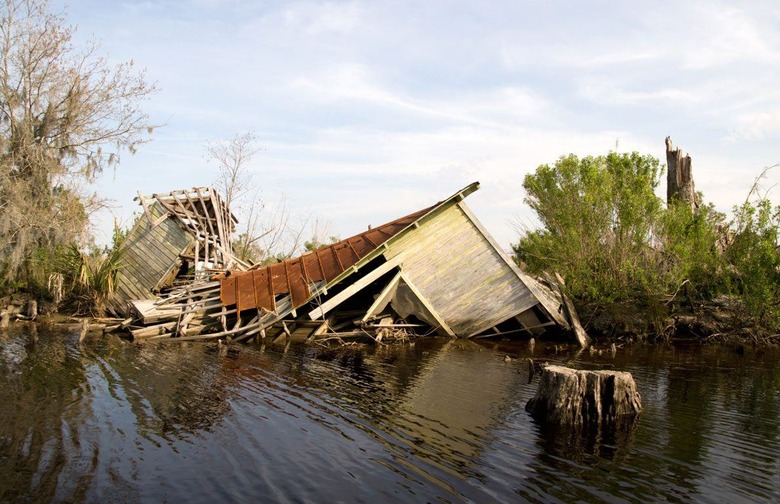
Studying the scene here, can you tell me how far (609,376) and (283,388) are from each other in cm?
653

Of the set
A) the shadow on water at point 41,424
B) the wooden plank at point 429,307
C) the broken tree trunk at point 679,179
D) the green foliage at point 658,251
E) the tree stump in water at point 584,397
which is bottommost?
the shadow on water at point 41,424

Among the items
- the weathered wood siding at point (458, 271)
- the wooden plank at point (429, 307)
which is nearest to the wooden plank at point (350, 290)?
the weathered wood siding at point (458, 271)

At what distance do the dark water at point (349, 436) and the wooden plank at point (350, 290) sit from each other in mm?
3962

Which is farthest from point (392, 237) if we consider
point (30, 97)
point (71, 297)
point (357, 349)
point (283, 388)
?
point (30, 97)

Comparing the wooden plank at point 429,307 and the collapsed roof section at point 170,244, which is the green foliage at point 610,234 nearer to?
the wooden plank at point 429,307

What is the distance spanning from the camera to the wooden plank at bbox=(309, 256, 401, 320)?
1928 centimetres

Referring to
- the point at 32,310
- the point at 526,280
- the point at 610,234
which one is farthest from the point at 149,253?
the point at 610,234

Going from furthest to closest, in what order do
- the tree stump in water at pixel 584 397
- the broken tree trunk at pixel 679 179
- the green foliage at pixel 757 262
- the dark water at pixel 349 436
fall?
the broken tree trunk at pixel 679 179, the green foliage at pixel 757 262, the tree stump in water at pixel 584 397, the dark water at pixel 349 436

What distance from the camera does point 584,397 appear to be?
399 inches

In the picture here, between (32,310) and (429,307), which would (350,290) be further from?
(32,310)

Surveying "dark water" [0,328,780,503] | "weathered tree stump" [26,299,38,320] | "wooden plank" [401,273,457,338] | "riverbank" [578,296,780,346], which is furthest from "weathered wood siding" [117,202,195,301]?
"riverbank" [578,296,780,346]

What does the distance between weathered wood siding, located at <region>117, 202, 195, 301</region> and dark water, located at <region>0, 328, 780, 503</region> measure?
732 cm

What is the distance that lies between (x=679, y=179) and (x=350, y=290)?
55.1 feet

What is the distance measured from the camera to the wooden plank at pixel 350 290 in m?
19.3
